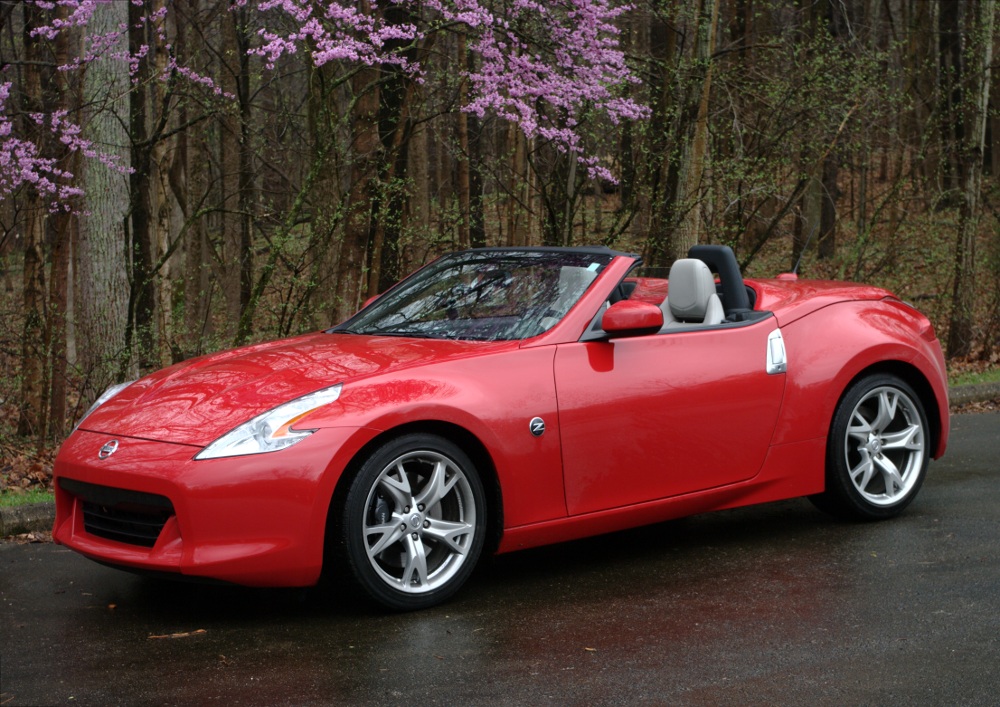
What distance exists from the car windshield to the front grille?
1.60 m

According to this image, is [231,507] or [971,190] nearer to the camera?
[231,507]

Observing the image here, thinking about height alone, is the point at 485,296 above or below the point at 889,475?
above

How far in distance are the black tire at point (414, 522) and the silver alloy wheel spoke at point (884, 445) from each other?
227cm

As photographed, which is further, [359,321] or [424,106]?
[424,106]

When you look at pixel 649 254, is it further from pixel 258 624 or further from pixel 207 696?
pixel 207 696

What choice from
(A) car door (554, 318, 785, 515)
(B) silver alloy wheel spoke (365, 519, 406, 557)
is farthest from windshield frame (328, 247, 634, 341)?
(B) silver alloy wheel spoke (365, 519, 406, 557)

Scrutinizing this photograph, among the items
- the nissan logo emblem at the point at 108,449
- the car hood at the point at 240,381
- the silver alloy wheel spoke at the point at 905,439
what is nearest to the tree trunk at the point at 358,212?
the car hood at the point at 240,381

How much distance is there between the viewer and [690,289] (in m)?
6.29

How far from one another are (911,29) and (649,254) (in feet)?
36.7

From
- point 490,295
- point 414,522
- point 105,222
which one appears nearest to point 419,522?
point 414,522

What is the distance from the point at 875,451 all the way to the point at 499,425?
7.92ft

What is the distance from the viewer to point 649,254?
12438mm

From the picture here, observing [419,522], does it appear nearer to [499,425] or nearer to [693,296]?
[499,425]

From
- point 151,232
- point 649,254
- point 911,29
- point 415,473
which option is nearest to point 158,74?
point 151,232
